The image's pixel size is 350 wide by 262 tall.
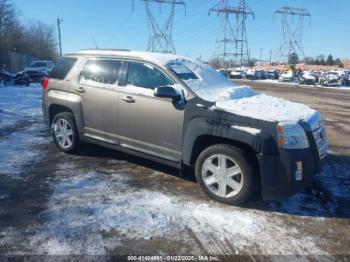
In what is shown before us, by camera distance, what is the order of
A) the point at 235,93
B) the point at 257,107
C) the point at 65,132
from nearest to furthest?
the point at 257,107 → the point at 235,93 → the point at 65,132

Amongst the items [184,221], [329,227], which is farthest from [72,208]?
[329,227]

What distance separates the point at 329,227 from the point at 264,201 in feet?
2.81

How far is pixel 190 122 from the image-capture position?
4633 mm

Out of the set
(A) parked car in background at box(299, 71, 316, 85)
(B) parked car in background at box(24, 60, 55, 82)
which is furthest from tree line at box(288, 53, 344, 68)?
(B) parked car in background at box(24, 60, 55, 82)

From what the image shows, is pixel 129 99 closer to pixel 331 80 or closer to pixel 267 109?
pixel 267 109

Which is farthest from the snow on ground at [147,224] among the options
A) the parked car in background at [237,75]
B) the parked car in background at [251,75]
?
the parked car in background at [251,75]

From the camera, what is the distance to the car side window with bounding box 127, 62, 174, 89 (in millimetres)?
5074

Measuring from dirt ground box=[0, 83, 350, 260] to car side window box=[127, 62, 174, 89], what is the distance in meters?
1.35

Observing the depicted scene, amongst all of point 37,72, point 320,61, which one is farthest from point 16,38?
point 320,61

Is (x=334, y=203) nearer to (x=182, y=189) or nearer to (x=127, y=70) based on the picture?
(x=182, y=189)

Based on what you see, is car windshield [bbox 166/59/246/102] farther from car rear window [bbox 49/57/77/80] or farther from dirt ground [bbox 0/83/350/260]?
car rear window [bbox 49/57/77/80]

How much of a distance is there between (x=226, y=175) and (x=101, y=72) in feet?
8.84

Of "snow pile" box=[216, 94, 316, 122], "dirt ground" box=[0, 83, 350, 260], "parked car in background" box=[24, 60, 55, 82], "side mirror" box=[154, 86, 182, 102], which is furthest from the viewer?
"parked car in background" box=[24, 60, 55, 82]

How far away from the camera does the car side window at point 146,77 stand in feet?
16.6
